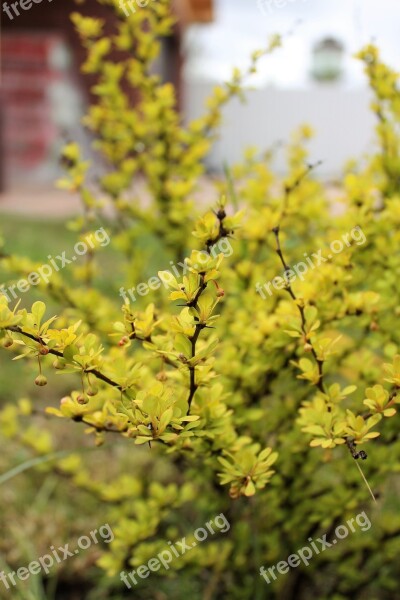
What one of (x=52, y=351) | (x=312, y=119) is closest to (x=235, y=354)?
(x=52, y=351)

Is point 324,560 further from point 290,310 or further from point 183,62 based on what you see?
point 183,62

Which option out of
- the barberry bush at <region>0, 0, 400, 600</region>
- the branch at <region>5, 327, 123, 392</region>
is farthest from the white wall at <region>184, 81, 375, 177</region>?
the branch at <region>5, 327, 123, 392</region>

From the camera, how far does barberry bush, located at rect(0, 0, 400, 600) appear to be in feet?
3.87

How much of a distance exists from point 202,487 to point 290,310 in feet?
2.46

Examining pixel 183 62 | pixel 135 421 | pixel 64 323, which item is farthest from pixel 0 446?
pixel 183 62

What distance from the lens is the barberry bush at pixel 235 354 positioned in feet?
3.87

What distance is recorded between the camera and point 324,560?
1.97 meters

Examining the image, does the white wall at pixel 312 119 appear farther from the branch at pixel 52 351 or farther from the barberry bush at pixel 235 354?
the branch at pixel 52 351

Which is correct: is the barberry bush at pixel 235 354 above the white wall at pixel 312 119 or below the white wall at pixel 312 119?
above

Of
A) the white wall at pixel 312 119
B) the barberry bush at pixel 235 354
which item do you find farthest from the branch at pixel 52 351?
the white wall at pixel 312 119

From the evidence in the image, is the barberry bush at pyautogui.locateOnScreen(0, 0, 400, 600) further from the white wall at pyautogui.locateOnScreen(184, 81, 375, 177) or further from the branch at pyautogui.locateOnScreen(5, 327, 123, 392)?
the white wall at pyautogui.locateOnScreen(184, 81, 375, 177)

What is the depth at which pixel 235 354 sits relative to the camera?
1669 millimetres

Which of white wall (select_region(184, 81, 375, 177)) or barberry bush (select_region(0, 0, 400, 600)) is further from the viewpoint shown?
white wall (select_region(184, 81, 375, 177))

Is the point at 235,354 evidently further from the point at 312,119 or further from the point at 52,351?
the point at 312,119
